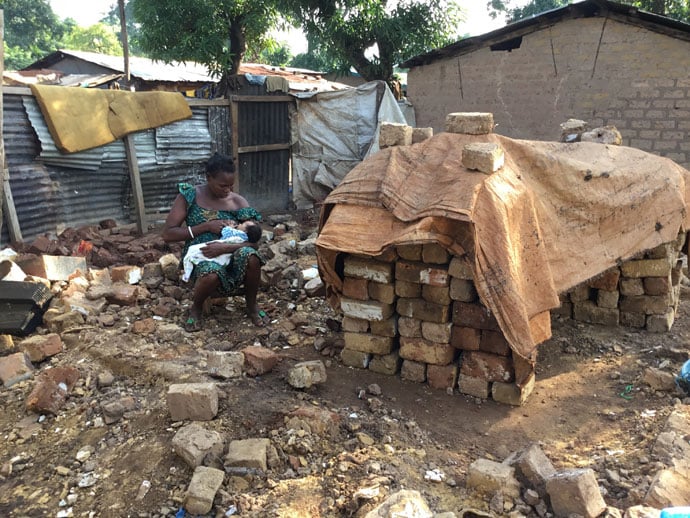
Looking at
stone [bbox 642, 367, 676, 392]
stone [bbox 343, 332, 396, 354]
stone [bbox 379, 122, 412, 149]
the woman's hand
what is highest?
stone [bbox 379, 122, 412, 149]

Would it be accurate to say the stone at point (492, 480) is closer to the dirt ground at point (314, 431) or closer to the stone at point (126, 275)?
the dirt ground at point (314, 431)

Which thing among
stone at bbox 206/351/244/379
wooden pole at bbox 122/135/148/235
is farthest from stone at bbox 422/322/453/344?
wooden pole at bbox 122/135/148/235

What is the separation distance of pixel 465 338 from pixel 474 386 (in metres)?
0.34

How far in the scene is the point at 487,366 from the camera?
12.2 feet

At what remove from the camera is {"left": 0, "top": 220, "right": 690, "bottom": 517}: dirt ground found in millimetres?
2787

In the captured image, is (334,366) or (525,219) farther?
(334,366)

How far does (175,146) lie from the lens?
832 cm

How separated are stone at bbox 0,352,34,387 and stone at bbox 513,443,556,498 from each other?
3.29 m

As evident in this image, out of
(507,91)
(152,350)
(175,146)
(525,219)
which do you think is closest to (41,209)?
(175,146)

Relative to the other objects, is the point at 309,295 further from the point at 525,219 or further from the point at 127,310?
the point at 525,219

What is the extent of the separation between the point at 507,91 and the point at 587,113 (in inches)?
52.9

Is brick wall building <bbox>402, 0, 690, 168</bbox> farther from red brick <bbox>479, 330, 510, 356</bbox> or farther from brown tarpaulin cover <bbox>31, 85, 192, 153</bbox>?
red brick <bbox>479, 330, 510, 356</bbox>

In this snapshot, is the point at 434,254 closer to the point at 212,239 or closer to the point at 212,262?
the point at 212,262

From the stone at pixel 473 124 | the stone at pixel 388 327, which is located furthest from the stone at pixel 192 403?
the stone at pixel 473 124
